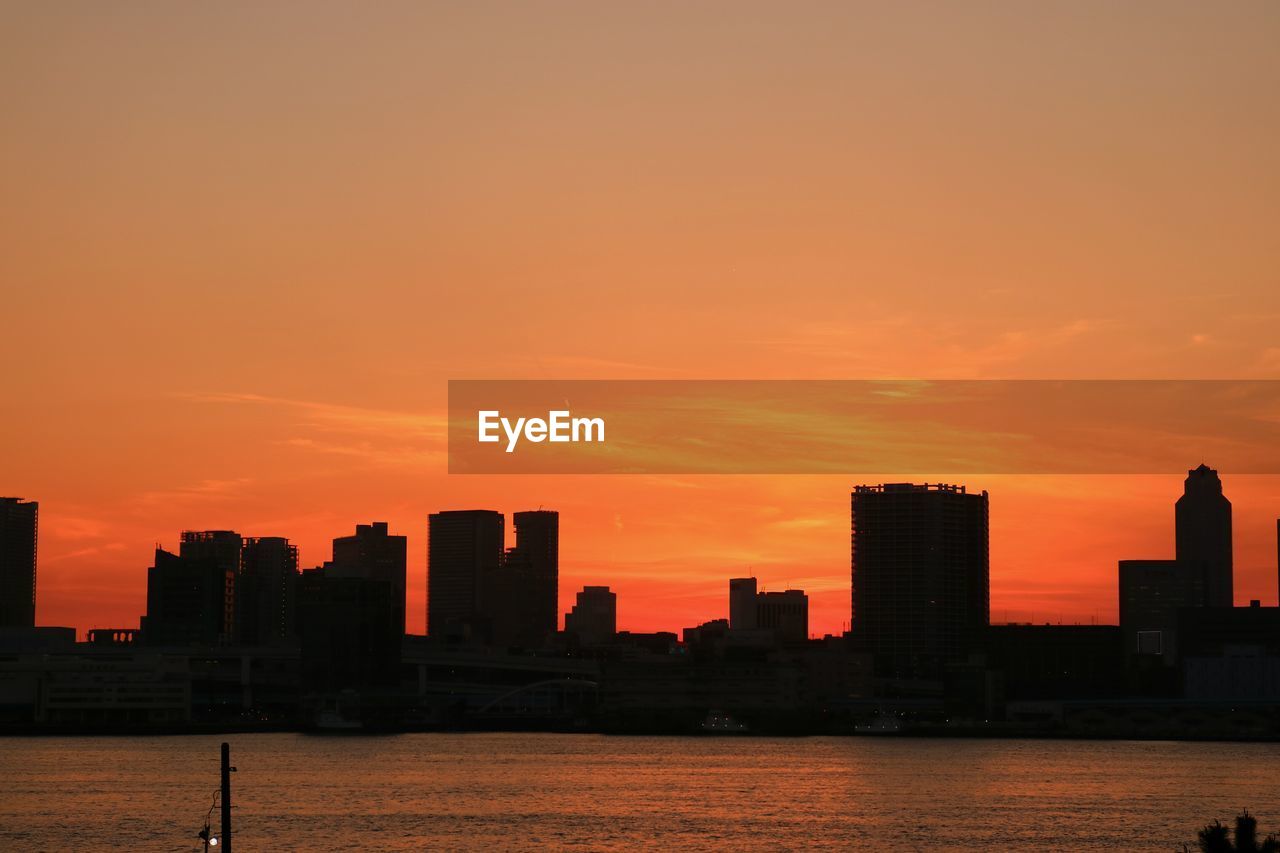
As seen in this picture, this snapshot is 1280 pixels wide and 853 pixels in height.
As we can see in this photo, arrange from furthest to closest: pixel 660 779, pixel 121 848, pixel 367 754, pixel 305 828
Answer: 1. pixel 367 754
2. pixel 660 779
3. pixel 305 828
4. pixel 121 848

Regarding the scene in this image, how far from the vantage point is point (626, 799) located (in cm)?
11462

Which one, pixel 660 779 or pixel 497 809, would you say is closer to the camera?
pixel 497 809

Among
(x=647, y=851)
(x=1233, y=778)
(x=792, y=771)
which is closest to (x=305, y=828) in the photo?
(x=647, y=851)

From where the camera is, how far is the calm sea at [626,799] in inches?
3565

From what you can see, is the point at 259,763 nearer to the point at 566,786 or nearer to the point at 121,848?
the point at 566,786

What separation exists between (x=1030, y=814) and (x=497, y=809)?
99.9 feet

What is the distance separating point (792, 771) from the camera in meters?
148

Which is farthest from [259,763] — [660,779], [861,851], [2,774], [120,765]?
[861,851]

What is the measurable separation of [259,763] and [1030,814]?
7405 cm

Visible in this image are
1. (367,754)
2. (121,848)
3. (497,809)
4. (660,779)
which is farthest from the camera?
(367,754)

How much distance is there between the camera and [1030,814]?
107 m

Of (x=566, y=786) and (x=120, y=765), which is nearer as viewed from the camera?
(x=566, y=786)

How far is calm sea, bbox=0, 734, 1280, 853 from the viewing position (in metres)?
90.6

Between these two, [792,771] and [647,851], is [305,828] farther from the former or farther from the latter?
[792,771]
